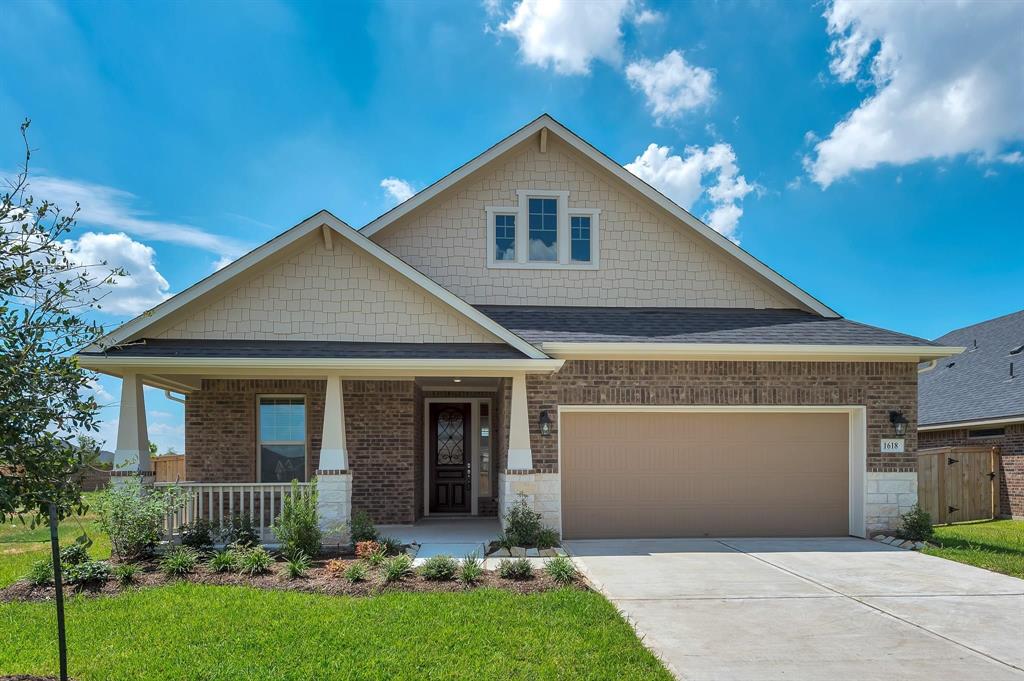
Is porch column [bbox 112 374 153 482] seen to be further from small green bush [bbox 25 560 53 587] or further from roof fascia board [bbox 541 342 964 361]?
roof fascia board [bbox 541 342 964 361]

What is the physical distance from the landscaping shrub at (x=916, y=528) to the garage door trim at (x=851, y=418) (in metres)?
0.59

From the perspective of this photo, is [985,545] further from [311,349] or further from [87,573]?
[87,573]

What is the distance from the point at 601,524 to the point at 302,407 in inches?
219

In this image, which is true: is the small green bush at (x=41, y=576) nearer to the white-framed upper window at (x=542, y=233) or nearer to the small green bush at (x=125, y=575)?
the small green bush at (x=125, y=575)

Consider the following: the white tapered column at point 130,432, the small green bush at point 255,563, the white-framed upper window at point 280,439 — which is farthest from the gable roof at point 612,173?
the small green bush at point 255,563

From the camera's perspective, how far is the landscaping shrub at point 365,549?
8.88 meters

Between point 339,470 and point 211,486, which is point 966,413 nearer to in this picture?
point 339,470

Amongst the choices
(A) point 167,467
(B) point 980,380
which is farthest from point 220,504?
(B) point 980,380

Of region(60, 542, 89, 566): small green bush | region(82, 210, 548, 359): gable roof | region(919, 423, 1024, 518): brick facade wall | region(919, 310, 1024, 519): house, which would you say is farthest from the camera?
region(919, 310, 1024, 519): house

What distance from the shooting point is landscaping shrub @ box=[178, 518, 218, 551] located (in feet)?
30.4

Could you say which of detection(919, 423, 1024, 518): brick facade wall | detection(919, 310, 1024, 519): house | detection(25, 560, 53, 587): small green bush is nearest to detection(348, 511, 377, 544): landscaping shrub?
detection(25, 560, 53, 587): small green bush

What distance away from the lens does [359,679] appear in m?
4.99

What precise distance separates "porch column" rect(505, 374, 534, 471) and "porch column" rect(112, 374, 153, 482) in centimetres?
522

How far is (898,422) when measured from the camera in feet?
36.5
